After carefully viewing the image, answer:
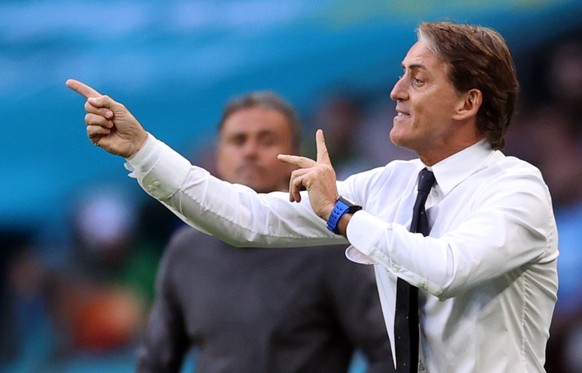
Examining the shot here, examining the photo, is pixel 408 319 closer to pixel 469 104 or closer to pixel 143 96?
pixel 469 104

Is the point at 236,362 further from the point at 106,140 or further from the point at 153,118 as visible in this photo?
the point at 153,118

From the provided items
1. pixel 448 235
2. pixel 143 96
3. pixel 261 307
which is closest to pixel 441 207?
pixel 448 235

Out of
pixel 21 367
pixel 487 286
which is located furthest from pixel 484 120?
pixel 21 367

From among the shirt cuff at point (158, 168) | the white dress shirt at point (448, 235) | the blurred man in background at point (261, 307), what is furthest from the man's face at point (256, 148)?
the shirt cuff at point (158, 168)

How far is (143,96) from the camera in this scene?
5676 millimetres

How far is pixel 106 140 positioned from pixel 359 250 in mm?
572

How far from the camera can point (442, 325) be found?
2.82 meters

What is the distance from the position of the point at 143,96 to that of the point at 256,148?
179cm

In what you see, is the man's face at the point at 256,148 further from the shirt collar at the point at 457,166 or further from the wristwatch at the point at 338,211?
the wristwatch at the point at 338,211

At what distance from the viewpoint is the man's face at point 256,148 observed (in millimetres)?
3891

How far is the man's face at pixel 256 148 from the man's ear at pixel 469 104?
3.29ft

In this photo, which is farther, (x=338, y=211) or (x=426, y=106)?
(x=426, y=106)

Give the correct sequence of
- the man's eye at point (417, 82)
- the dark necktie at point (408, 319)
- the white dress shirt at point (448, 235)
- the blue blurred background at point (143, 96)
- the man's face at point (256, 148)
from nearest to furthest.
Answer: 1. the white dress shirt at point (448, 235)
2. the dark necktie at point (408, 319)
3. the man's eye at point (417, 82)
4. the man's face at point (256, 148)
5. the blue blurred background at point (143, 96)

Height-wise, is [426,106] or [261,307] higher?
[426,106]
